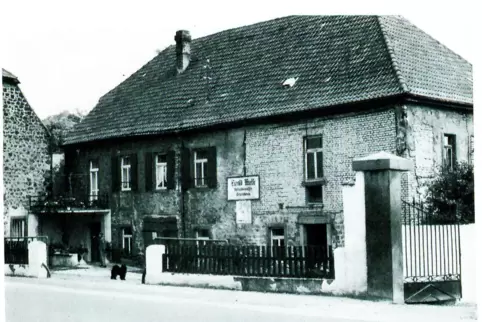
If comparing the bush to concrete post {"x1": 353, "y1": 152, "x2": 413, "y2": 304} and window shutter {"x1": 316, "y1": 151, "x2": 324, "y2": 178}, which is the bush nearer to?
window shutter {"x1": 316, "y1": 151, "x2": 324, "y2": 178}

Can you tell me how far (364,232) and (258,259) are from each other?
10.1ft

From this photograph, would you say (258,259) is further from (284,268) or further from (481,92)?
(481,92)

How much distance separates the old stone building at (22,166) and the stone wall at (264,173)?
2.96 metres

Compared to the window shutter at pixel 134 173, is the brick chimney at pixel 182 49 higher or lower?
higher

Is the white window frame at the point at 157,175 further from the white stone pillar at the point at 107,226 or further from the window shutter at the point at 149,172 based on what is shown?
the white stone pillar at the point at 107,226

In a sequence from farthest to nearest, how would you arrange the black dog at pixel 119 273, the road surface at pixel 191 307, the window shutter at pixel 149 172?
the window shutter at pixel 149 172 < the black dog at pixel 119 273 < the road surface at pixel 191 307

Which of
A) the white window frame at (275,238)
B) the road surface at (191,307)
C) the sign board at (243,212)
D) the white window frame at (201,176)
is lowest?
the road surface at (191,307)

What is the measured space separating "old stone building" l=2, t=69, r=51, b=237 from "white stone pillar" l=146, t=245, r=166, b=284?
915 cm

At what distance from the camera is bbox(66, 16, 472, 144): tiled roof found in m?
18.8

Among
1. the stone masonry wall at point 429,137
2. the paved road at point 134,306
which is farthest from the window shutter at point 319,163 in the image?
the paved road at point 134,306

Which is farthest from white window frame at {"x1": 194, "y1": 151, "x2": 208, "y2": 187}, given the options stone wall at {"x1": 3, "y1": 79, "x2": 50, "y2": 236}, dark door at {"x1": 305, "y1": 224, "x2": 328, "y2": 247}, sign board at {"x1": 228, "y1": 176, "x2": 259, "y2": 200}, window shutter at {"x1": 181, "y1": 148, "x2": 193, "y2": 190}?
stone wall at {"x1": 3, "y1": 79, "x2": 50, "y2": 236}

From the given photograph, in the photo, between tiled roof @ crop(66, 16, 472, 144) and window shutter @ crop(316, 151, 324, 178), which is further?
window shutter @ crop(316, 151, 324, 178)

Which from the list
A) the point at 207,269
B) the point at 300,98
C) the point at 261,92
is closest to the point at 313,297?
the point at 207,269

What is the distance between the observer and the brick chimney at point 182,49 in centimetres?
2608
